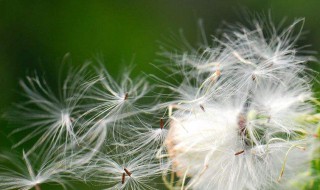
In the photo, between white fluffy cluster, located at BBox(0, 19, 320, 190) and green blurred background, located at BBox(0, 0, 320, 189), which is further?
green blurred background, located at BBox(0, 0, 320, 189)

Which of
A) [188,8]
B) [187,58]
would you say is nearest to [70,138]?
[187,58]

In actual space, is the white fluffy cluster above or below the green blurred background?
below

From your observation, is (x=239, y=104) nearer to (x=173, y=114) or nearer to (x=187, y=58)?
(x=173, y=114)

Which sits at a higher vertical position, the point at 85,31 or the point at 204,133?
the point at 85,31

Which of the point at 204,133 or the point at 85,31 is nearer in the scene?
the point at 204,133
